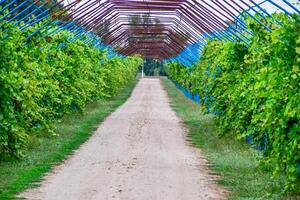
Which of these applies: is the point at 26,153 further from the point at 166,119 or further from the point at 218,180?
the point at 166,119

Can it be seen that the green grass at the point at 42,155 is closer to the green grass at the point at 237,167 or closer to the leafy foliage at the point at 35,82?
the leafy foliage at the point at 35,82

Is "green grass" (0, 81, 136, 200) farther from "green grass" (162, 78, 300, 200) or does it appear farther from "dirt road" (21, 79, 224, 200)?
"green grass" (162, 78, 300, 200)

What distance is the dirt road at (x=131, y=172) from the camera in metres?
10.3

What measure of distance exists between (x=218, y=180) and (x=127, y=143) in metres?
5.67

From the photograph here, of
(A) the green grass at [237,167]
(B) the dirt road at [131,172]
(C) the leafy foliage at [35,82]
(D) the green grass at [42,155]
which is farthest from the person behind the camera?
(C) the leafy foliage at [35,82]

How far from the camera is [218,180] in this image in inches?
466

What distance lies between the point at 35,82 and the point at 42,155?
1.51m

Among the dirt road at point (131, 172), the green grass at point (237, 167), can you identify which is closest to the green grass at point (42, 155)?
the dirt road at point (131, 172)

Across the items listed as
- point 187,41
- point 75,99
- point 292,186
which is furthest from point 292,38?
point 187,41

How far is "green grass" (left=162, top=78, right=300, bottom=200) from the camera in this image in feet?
35.1

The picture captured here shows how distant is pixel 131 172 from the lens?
1235cm

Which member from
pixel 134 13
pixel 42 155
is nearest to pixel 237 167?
A: pixel 42 155

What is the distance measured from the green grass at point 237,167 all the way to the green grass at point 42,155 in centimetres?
301

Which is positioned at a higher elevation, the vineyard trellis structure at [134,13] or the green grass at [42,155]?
the vineyard trellis structure at [134,13]
